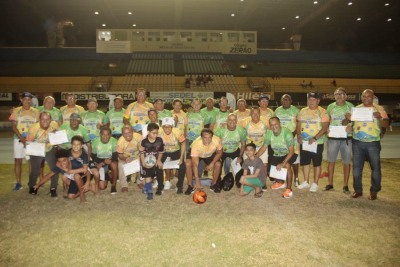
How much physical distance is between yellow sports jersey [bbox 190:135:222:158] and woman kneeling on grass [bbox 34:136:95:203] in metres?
2.58

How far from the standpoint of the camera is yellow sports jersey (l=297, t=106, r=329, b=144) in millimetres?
7188

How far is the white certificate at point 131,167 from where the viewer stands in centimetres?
697

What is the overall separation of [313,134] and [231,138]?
6.70ft

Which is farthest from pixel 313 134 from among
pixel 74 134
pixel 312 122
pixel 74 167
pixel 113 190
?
pixel 74 134

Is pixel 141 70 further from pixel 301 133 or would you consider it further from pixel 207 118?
pixel 301 133

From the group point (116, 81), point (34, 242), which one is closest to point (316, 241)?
point (34, 242)

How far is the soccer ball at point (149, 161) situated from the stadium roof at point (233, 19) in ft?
72.7

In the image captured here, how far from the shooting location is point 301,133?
7363 mm

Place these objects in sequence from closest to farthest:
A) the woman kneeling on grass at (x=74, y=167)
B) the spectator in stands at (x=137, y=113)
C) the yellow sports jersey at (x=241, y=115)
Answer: the woman kneeling on grass at (x=74, y=167)
the spectator in stands at (x=137, y=113)
the yellow sports jersey at (x=241, y=115)

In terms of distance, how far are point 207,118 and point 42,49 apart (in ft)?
112

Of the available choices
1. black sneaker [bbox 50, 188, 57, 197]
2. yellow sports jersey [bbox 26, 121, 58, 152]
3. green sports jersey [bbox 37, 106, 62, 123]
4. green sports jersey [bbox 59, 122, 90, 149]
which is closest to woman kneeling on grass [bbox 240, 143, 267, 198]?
green sports jersey [bbox 59, 122, 90, 149]

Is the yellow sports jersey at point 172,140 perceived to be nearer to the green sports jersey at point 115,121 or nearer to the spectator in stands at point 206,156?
the spectator in stands at point 206,156

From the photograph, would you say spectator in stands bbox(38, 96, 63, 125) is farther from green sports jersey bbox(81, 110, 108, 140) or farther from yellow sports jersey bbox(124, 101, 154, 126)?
yellow sports jersey bbox(124, 101, 154, 126)

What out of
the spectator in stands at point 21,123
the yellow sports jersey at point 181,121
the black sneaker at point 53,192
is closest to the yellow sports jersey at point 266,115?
the yellow sports jersey at point 181,121
